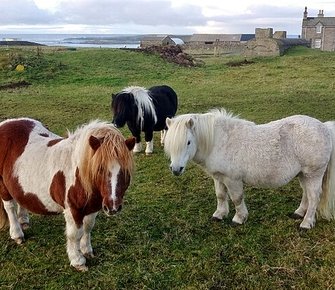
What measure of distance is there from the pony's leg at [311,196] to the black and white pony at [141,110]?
12.0 ft

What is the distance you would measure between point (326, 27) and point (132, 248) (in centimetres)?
5471

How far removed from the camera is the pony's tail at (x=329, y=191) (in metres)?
4.73

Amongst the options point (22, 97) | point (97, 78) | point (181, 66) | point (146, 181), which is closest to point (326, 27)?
point (181, 66)

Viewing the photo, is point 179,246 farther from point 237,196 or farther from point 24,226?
point 24,226

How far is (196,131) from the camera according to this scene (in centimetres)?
479

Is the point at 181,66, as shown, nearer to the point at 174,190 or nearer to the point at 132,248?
the point at 174,190

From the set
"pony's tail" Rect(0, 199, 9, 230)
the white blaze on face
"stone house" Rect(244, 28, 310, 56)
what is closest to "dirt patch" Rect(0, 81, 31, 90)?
"pony's tail" Rect(0, 199, 9, 230)

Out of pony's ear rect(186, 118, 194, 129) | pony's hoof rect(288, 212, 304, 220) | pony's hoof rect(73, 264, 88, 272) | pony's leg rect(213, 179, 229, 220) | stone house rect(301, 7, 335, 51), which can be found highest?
stone house rect(301, 7, 335, 51)

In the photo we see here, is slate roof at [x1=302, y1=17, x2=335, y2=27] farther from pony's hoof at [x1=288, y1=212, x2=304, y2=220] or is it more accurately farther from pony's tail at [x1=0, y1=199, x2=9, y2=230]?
pony's tail at [x1=0, y1=199, x2=9, y2=230]

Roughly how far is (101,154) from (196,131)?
1704 millimetres

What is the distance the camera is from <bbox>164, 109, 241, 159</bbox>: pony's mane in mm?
4598

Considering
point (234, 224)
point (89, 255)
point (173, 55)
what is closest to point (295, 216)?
point (234, 224)

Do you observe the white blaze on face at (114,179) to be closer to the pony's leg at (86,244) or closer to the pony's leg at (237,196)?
the pony's leg at (86,244)

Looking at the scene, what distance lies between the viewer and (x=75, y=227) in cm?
392
